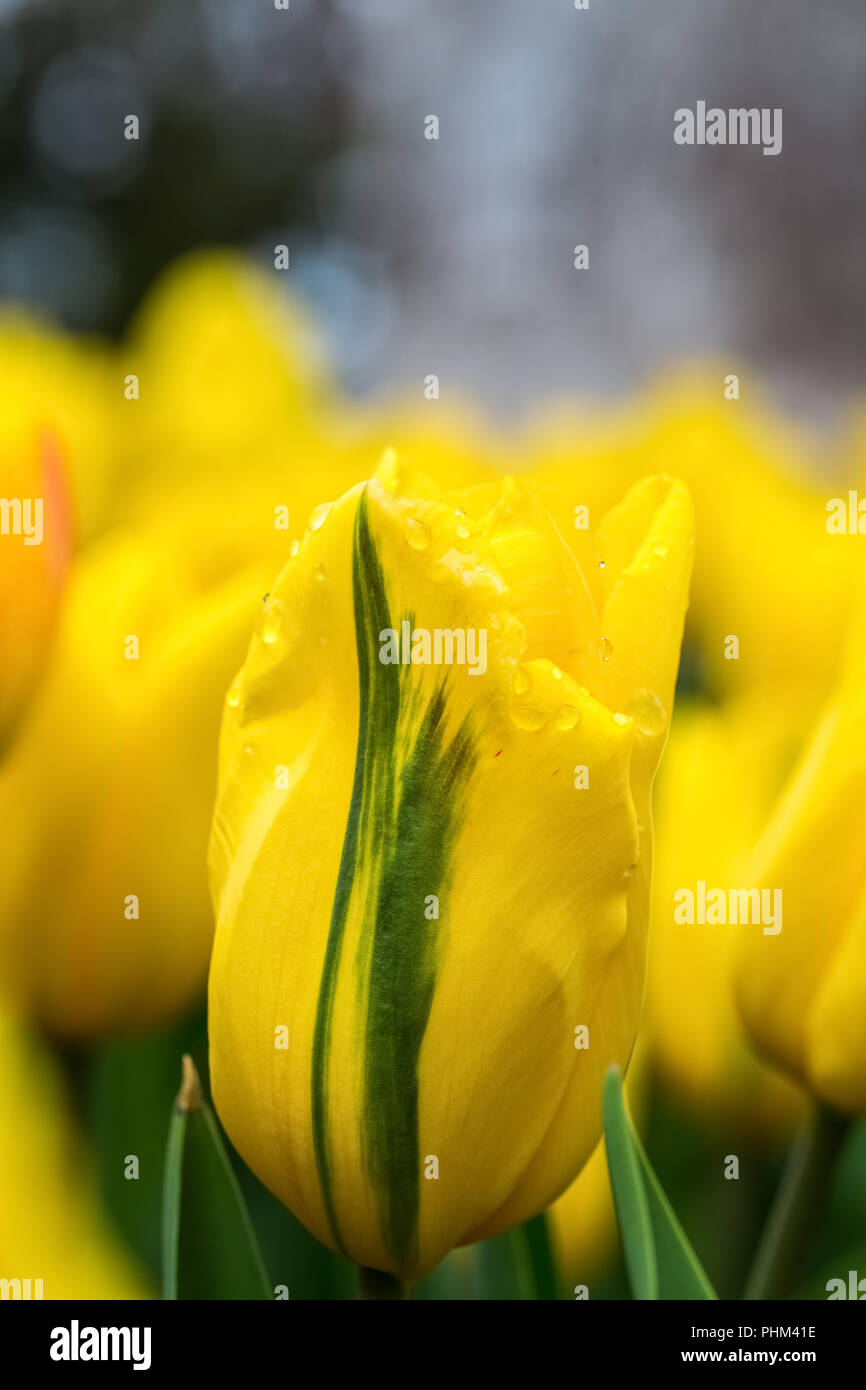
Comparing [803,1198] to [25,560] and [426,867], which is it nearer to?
[426,867]

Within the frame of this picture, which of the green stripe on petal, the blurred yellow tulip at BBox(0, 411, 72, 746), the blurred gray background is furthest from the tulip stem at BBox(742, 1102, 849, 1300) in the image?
the blurred gray background

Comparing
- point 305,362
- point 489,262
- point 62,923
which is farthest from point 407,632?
point 489,262

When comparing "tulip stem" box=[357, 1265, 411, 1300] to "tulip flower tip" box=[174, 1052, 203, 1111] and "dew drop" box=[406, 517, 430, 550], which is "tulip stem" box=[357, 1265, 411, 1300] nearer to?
"tulip flower tip" box=[174, 1052, 203, 1111]

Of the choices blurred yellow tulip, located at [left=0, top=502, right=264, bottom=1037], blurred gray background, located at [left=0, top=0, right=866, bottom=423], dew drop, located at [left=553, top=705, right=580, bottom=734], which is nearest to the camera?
dew drop, located at [left=553, top=705, right=580, bottom=734]

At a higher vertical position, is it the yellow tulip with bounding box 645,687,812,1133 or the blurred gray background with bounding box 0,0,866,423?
the blurred gray background with bounding box 0,0,866,423

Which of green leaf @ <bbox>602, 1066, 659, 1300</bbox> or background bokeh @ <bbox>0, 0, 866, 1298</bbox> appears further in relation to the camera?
background bokeh @ <bbox>0, 0, 866, 1298</bbox>

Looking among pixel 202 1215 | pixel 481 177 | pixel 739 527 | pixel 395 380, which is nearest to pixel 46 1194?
pixel 202 1215

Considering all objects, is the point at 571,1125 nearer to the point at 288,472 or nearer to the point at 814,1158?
the point at 814,1158

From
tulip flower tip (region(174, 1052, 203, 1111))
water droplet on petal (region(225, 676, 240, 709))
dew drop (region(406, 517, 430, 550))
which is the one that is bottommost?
tulip flower tip (region(174, 1052, 203, 1111))

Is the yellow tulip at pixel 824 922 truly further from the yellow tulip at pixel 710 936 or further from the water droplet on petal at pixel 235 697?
the water droplet on petal at pixel 235 697
